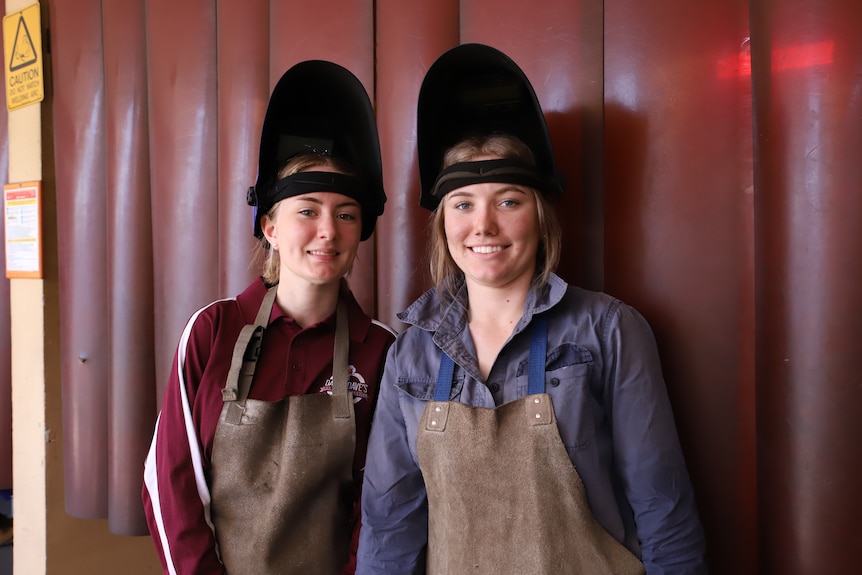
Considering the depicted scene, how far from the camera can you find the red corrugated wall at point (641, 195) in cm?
104

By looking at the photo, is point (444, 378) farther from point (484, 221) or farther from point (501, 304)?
point (484, 221)

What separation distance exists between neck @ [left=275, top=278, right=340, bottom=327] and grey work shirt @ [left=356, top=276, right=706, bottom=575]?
0.29 metres

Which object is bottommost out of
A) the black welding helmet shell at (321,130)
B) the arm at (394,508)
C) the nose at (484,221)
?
the arm at (394,508)

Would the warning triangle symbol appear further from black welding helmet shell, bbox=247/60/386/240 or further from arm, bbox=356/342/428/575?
arm, bbox=356/342/428/575

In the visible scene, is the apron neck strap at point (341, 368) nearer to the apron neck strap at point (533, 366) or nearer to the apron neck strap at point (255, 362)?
the apron neck strap at point (255, 362)

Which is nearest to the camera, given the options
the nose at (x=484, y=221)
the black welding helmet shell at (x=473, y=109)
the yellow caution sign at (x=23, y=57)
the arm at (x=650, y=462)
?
the arm at (x=650, y=462)

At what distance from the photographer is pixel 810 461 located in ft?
3.48

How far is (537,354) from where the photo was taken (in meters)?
1.11

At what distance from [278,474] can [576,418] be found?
72 cm

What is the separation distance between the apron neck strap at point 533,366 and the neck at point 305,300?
419mm

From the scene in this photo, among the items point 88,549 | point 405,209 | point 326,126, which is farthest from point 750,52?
point 88,549

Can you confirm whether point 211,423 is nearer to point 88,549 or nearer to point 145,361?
point 145,361

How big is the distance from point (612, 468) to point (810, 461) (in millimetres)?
367

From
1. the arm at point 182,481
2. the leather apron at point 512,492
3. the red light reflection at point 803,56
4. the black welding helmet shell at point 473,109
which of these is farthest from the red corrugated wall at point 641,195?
the arm at point 182,481
